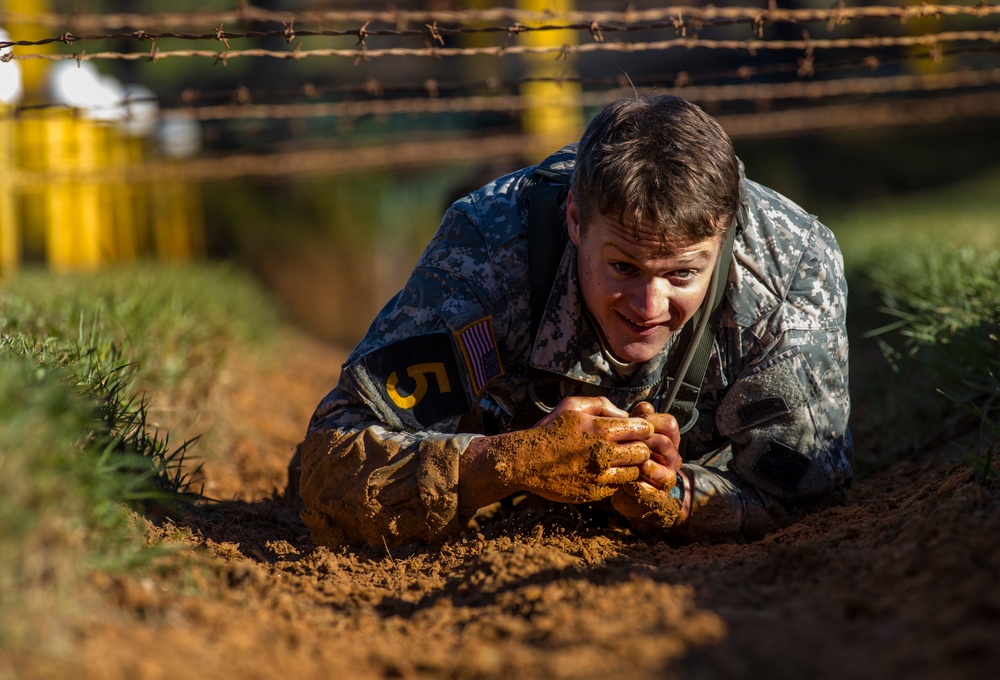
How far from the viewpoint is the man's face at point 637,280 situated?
94.8 inches

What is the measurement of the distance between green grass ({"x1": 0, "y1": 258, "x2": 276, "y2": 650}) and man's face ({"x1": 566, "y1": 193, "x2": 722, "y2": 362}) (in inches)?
43.9

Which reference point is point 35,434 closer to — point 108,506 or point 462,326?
point 108,506

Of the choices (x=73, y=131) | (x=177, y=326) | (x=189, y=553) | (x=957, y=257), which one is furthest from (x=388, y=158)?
(x=189, y=553)

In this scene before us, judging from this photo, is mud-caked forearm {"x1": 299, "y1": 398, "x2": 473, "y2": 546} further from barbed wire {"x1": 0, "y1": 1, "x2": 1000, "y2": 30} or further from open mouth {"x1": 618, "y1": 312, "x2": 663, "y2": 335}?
barbed wire {"x1": 0, "y1": 1, "x2": 1000, "y2": 30}

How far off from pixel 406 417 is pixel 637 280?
2.19 feet

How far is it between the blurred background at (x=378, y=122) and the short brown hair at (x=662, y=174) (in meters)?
0.66

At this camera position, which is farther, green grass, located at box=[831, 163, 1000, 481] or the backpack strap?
green grass, located at box=[831, 163, 1000, 481]

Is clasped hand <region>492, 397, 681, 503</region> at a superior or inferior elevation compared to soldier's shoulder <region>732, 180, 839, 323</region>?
inferior

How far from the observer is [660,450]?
8.08 ft

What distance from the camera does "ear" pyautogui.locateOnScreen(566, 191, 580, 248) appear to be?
254 cm

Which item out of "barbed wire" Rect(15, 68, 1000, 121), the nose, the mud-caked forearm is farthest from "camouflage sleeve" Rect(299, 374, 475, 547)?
"barbed wire" Rect(15, 68, 1000, 121)

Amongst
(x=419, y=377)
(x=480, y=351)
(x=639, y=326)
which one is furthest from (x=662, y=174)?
(x=419, y=377)

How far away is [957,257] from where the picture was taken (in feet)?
12.8

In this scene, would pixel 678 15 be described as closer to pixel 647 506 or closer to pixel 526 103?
pixel 647 506
